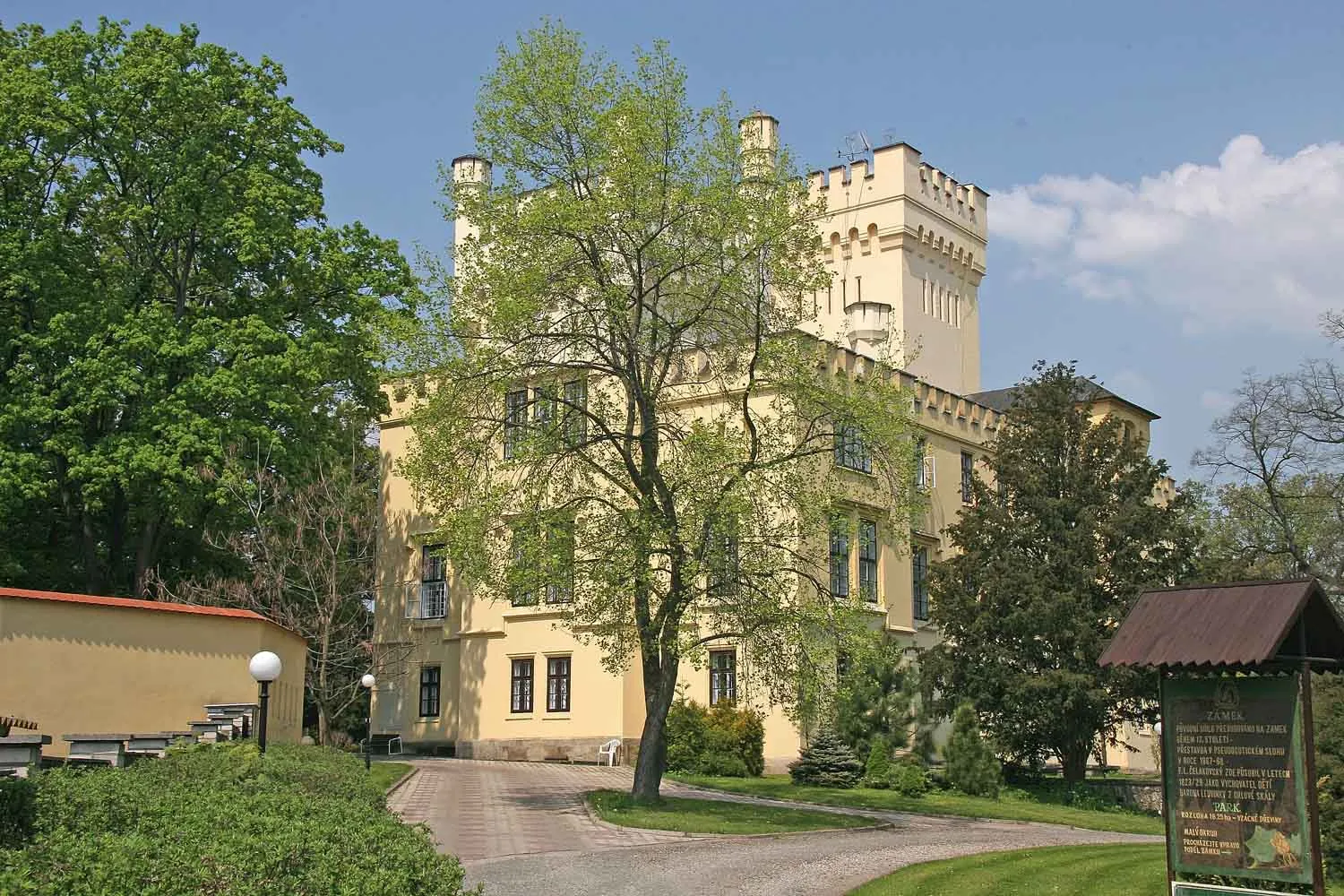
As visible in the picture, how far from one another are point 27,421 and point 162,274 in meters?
4.75

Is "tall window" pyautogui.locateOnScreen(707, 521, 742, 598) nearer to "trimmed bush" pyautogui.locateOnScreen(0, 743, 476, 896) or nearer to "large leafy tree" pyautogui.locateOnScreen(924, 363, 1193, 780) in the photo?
"trimmed bush" pyautogui.locateOnScreen(0, 743, 476, 896)

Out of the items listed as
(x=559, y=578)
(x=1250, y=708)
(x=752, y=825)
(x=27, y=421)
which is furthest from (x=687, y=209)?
(x=27, y=421)

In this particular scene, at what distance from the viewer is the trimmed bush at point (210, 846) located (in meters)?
7.70

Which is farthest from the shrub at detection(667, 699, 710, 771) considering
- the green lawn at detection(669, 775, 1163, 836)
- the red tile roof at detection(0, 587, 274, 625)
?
the red tile roof at detection(0, 587, 274, 625)

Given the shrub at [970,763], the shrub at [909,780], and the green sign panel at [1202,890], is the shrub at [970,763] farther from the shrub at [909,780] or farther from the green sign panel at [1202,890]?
the green sign panel at [1202,890]

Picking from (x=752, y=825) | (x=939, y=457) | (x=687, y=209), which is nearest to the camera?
(x=752, y=825)

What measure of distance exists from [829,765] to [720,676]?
199 inches

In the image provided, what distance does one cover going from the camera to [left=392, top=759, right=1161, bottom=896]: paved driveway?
47.5 ft

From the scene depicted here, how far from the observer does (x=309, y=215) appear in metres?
33.6

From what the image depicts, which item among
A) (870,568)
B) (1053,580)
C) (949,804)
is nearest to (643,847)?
(949,804)

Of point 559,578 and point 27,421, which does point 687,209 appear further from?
point 27,421

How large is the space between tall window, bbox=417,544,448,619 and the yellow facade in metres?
16.8

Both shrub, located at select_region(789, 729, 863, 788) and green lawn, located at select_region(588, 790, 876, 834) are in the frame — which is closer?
green lawn, located at select_region(588, 790, 876, 834)

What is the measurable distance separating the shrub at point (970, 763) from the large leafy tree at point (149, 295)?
47.7ft
